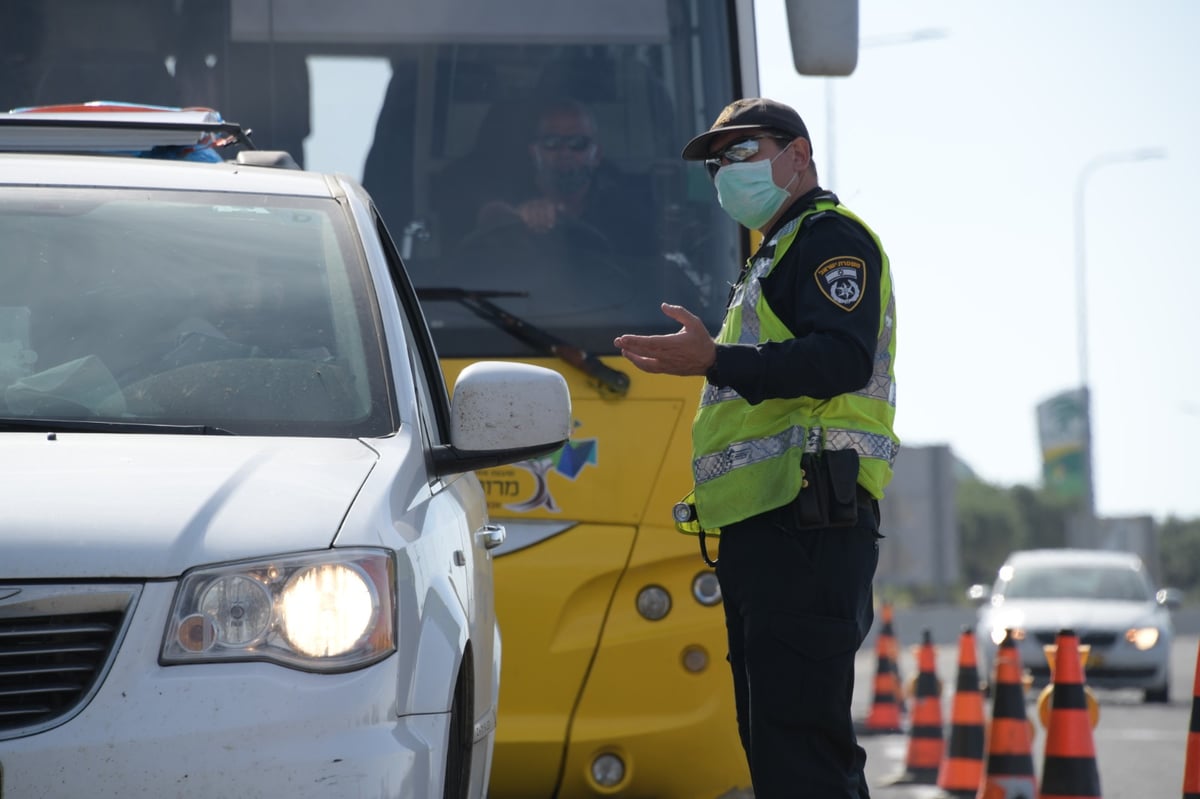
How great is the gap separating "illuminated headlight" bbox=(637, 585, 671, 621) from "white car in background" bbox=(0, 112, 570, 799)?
1079mm

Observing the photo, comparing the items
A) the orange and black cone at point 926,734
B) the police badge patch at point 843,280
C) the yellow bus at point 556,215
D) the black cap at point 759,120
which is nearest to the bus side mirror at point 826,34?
the yellow bus at point 556,215

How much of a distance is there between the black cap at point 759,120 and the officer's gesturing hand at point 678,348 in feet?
2.37

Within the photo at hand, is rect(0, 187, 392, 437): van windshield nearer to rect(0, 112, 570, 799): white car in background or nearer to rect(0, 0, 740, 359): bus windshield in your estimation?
rect(0, 112, 570, 799): white car in background

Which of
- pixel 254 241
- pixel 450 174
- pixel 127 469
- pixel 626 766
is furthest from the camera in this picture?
pixel 450 174

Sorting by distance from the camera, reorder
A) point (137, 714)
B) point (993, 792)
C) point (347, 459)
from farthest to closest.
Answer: point (993, 792), point (347, 459), point (137, 714)

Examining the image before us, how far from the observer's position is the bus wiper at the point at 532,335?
5.82 m

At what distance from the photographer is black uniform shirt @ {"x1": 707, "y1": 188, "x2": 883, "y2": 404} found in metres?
4.20

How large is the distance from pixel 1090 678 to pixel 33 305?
16306 mm

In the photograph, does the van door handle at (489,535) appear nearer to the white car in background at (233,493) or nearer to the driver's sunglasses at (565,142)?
the white car in background at (233,493)

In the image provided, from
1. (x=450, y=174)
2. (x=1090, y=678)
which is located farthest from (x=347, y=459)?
(x=1090, y=678)

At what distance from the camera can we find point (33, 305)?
3.93m

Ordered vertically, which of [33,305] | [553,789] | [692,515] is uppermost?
[33,305]

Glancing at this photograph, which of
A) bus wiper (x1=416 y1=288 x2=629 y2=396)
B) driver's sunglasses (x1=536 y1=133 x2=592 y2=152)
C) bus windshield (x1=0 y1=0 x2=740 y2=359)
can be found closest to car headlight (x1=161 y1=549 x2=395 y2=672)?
bus wiper (x1=416 y1=288 x2=629 y2=396)

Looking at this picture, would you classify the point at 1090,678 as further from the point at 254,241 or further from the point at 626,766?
the point at 254,241
